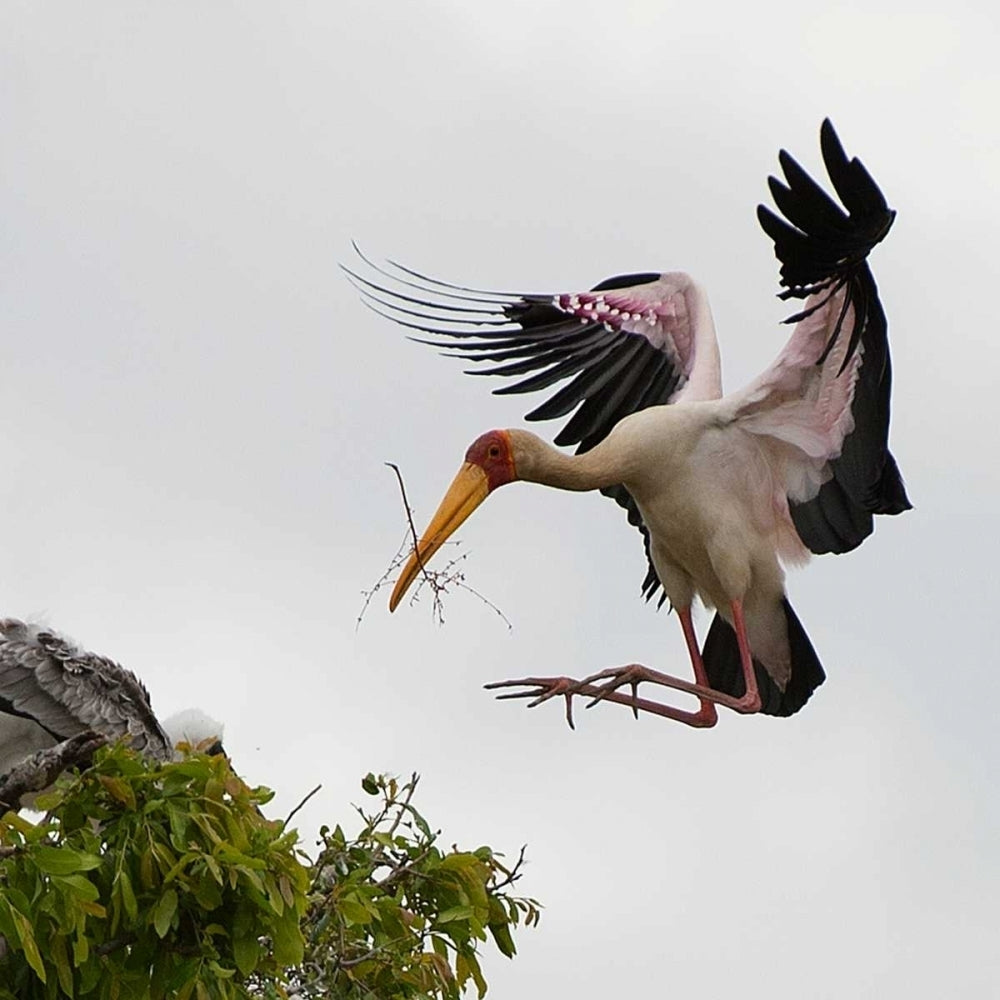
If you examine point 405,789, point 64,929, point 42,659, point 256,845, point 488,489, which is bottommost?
point 64,929

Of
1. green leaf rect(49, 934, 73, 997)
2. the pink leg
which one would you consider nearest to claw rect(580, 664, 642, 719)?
the pink leg

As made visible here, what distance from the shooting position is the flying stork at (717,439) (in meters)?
7.25

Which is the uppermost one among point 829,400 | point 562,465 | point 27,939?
point 829,400

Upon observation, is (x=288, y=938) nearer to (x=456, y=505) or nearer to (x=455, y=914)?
(x=455, y=914)

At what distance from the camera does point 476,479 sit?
25.3ft

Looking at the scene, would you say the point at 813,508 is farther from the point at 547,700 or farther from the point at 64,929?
the point at 64,929

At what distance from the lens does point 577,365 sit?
857 centimetres

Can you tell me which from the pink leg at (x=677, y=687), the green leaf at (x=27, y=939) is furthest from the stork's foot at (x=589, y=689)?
the green leaf at (x=27, y=939)

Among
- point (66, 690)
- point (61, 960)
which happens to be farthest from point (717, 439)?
point (61, 960)

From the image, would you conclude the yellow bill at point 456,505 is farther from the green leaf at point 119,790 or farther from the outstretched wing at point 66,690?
the green leaf at point 119,790

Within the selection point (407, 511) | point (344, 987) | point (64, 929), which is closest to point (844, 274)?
point (407, 511)

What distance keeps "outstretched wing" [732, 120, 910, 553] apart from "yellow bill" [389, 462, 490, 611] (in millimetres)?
914

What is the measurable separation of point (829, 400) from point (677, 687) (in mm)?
1088

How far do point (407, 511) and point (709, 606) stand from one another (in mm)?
1722
